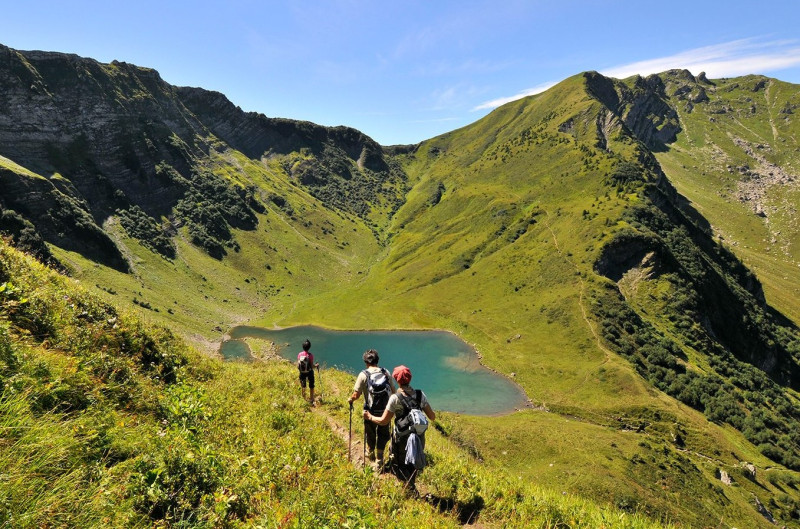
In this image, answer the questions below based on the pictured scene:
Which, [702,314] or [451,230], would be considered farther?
[451,230]

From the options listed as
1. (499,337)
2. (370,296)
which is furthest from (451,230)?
(499,337)

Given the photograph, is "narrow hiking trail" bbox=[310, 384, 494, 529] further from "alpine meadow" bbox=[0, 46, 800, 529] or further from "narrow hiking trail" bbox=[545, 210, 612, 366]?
"narrow hiking trail" bbox=[545, 210, 612, 366]

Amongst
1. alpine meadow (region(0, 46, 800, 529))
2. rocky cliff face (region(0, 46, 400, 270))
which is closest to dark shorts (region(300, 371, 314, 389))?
alpine meadow (region(0, 46, 800, 529))

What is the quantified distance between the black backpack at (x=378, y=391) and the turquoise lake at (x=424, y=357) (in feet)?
177

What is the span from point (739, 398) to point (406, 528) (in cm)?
11111

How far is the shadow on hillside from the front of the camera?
848 cm

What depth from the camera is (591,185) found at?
15938 centimetres

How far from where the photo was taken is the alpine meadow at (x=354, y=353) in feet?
20.1

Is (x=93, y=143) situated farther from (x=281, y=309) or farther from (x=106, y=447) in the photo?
(x=106, y=447)

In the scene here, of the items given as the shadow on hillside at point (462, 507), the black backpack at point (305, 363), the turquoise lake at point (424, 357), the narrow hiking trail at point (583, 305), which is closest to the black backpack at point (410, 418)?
the shadow on hillside at point (462, 507)

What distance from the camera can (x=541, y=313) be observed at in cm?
11175

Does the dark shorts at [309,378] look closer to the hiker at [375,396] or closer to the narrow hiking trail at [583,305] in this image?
the hiker at [375,396]

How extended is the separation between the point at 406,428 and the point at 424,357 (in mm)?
95029

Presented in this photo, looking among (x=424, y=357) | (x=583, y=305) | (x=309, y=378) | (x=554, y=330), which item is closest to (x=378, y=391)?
(x=309, y=378)
